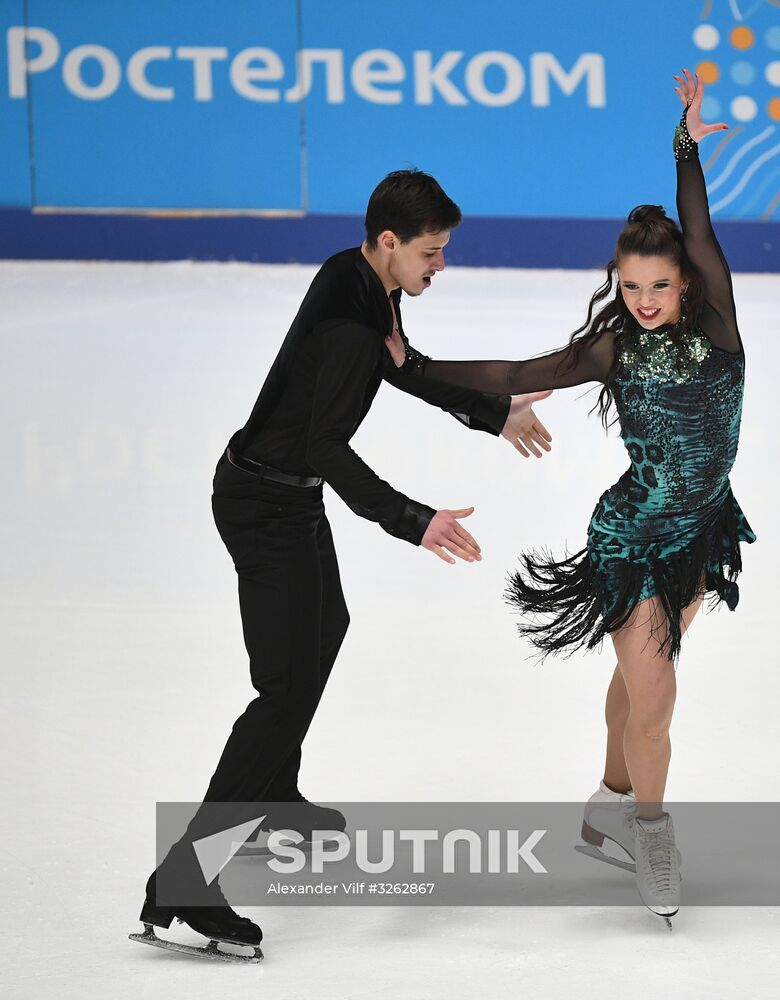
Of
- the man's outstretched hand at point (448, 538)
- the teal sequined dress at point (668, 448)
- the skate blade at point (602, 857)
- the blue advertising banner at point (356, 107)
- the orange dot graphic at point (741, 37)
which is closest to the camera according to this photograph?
the man's outstretched hand at point (448, 538)

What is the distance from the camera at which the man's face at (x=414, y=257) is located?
8.28ft

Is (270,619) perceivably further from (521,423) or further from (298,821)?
(521,423)

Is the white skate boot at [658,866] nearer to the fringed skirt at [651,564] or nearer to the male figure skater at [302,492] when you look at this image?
the fringed skirt at [651,564]

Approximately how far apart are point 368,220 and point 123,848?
1268 mm

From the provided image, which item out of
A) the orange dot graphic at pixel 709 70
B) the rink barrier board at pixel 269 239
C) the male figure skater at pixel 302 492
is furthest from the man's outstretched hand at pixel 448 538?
the orange dot graphic at pixel 709 70

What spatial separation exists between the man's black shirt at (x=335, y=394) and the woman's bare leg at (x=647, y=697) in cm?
42

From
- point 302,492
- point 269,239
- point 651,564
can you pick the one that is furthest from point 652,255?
point 269,239

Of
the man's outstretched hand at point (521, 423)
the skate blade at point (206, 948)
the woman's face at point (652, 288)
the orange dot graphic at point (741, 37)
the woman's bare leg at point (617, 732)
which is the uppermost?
the orange dot graphic at point (741, 37)

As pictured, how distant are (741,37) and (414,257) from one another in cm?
751

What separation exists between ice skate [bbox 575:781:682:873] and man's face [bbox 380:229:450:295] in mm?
1034

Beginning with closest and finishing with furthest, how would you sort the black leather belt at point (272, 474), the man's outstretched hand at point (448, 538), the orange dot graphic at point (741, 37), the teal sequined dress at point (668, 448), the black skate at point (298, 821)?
the man's outstretched hand at point (448, 538) < the teal sequined dress at point (668, 448) < the black leather belt at point (272, 474) < the black skate at point (298, 821) < the orange dot graphic at point (741, 37)

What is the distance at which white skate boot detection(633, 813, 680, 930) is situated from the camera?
2537 mm

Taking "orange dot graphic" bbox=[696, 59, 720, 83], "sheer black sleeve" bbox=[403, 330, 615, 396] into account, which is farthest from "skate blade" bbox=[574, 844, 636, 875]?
"orange dot graphic" bbox=[696, 59, 720, 83]

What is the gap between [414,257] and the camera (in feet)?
8.32
